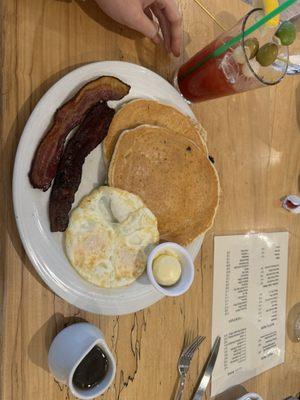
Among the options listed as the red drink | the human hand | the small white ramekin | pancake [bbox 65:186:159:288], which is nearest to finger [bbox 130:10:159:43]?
the human hand

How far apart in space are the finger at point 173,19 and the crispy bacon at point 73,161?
0.32 m

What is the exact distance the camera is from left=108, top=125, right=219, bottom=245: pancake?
1.00m

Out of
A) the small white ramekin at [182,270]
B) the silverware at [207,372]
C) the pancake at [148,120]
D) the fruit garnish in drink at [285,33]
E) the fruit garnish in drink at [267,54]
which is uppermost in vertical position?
the fruit garnish in drink at [285,33]

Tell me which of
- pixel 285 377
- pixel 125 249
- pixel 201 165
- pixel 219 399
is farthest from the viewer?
pixel 285 377

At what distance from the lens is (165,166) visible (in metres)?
1.05

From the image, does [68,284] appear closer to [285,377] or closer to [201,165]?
[201,165]

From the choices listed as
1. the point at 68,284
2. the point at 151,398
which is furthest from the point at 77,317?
the point at 151,398

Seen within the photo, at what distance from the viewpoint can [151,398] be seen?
1122 mm

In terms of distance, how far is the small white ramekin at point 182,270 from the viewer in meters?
0.92

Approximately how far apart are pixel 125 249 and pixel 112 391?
402 millimetres

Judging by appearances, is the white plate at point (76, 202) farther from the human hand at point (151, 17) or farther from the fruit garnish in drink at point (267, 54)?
the fruit garnish in drink at point (267, 54)

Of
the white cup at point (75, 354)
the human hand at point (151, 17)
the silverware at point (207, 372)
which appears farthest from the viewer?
the silverware at point (207, 372)

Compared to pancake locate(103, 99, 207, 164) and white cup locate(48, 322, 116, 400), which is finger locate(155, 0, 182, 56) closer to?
pancake locate(103, 99, 207, 164)

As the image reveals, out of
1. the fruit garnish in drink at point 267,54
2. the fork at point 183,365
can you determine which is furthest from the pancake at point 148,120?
the fork at point 183,365
